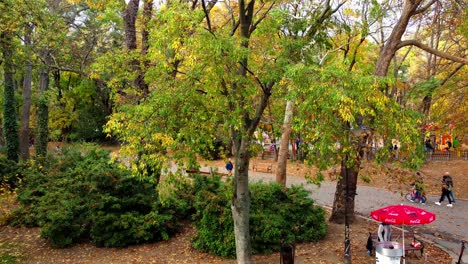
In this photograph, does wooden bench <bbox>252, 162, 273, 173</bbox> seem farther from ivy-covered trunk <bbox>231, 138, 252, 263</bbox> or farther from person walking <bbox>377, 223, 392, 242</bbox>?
ivy-covered trunk <bbox>231, 138, 252, 263</bbox>

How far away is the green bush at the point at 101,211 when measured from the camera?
12.1m

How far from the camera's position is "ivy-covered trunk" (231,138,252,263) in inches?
377

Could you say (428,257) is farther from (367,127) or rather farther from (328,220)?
(367,127)

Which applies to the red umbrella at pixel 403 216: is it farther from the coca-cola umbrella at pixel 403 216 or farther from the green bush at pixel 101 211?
the green bush at pixel 101 211

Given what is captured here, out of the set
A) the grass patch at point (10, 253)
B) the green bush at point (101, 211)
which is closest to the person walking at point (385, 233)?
the green bush at point (101, 211)

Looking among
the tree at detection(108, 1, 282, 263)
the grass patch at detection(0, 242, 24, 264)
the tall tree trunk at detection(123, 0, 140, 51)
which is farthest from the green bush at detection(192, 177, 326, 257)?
the tall tree trunk at detection(123, 0, 140, 51)

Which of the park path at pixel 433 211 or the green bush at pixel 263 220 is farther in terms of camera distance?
the park path at pixel 433 211

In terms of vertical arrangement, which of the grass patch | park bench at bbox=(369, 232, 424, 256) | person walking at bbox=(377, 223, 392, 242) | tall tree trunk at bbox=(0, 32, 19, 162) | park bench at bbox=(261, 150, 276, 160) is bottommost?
the grass patch

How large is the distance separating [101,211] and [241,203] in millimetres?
5116

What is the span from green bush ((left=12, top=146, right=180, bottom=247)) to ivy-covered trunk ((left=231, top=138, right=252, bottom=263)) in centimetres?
352

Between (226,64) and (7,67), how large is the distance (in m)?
10.3

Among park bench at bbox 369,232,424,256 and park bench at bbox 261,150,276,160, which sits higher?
park bench at bbox 261,150,276,160

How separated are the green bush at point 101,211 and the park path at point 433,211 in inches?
217

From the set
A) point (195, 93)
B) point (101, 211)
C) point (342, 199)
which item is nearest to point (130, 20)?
point (101, 211)
